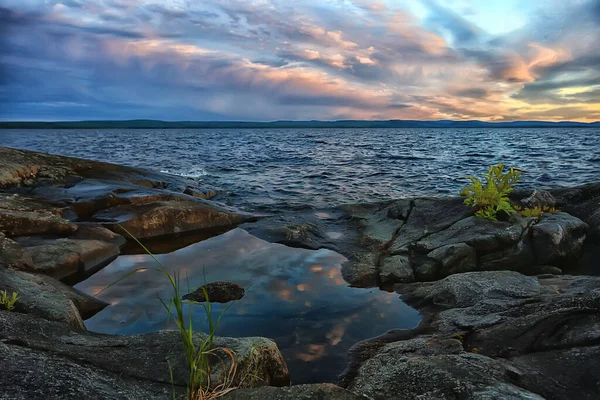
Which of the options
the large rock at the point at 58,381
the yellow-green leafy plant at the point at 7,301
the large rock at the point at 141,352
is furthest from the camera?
the yellow-green leafy plant at the point at 7,301

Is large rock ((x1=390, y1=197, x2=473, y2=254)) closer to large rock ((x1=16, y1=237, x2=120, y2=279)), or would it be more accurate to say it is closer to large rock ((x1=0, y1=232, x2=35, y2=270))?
large rock ((x1=16, y1=237, x2=120, y2=279))

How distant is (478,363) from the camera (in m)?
3.77

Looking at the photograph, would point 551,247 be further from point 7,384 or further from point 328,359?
point 7,384

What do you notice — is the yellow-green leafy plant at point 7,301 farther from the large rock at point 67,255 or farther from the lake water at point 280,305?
the large rock at point 67,255

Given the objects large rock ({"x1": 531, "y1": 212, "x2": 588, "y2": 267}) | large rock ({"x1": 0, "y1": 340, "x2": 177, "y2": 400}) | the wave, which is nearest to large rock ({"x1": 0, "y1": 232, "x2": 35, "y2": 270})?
large rock ({"x1": 0, "y1": 340, "x2": 177, "y2": 400})

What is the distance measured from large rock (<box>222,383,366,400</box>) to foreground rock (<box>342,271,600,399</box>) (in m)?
0.74

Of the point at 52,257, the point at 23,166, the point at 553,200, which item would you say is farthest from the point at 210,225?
the point at 553,200

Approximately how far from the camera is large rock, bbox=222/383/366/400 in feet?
9.78

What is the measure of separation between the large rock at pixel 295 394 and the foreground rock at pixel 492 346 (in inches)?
29.3

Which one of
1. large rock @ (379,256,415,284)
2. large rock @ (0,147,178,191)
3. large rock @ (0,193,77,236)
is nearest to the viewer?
large rock @ (379,256,415,284)

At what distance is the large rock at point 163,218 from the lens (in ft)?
34.6

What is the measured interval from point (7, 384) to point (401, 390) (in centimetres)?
307

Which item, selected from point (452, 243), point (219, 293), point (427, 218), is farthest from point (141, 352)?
point (427, 218)

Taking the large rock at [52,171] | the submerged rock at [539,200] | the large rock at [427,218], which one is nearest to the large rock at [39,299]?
the large rock at [427,218]
